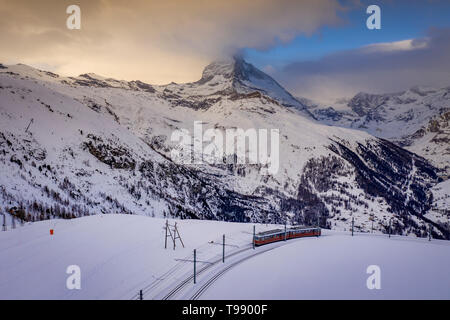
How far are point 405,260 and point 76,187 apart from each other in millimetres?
89441

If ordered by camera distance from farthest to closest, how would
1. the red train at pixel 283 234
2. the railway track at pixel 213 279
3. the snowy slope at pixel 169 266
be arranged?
the red train at pixel 283 234, the railway track at pixel 213 279, the snowy slope at pixel 169 266

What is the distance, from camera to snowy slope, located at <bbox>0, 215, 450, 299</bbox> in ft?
89.4

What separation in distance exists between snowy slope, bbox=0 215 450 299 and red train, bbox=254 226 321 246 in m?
1.99

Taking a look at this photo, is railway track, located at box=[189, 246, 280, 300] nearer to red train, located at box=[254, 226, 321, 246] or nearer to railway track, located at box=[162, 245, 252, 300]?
railway track, located at box=[162, 245, 252, 300]

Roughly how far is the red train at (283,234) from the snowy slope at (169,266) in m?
1.99

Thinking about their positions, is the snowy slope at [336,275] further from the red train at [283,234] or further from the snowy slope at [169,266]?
the red train at [283,234]

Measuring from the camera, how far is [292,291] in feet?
93.0

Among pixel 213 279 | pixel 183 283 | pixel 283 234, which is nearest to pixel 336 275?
pixel 213 279

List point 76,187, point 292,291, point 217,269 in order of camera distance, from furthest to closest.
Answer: point 76,187
point 217,269
point 292,291

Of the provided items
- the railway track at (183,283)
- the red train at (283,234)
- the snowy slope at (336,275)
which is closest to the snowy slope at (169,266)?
the snowy slope at (336,275)

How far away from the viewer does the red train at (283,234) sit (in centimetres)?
4891

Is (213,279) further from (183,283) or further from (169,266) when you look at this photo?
(169,266)
